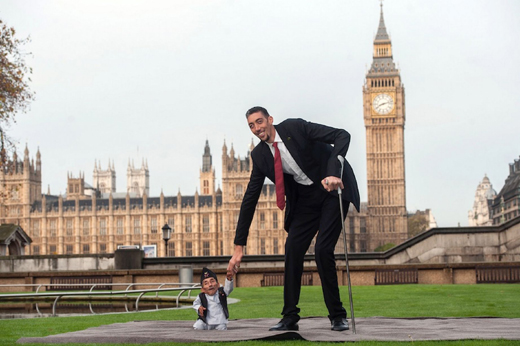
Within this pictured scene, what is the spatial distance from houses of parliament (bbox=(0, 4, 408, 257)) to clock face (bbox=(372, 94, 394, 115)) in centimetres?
11

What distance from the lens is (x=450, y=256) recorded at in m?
17.9

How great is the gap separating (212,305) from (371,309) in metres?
3.09

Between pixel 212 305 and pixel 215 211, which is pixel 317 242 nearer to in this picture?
pixel 212 305

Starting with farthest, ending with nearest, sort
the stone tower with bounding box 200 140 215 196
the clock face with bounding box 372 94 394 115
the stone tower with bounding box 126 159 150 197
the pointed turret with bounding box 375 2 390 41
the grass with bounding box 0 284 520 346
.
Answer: the stone tower with bounding box 126 159 150 197, the stone tower with bounding box 200 140 215 196, the pointed turret with bounding box 375 2 390 41, the clock face with bounding box 372 94 394 115, the grass with bounding box 0 284 520 346

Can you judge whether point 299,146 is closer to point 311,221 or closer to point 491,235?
point 311,221

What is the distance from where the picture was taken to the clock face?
94812 mm

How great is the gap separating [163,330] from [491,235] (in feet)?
43.1

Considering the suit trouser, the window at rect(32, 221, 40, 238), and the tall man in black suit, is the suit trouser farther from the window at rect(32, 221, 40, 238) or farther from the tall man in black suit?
the window at rect(32, 221, 40, 238)

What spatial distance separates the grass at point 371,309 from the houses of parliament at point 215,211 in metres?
69.8

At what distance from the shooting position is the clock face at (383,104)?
94812mm

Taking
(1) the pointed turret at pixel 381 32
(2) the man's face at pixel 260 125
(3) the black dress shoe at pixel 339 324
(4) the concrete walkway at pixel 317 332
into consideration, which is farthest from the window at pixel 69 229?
(3) the black dress shoe at pixel 339 324

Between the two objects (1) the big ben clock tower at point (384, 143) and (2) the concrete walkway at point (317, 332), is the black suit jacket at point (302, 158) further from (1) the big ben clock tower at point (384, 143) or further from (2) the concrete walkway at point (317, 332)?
(1) the big ben clock tower at point (384, 143)

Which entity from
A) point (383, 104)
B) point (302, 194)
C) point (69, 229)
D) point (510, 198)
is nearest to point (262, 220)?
point (383, 104)

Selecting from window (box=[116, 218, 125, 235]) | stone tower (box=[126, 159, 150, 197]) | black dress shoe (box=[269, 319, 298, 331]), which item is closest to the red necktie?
black dress shoe (box=[269, 319, 298, 331])
